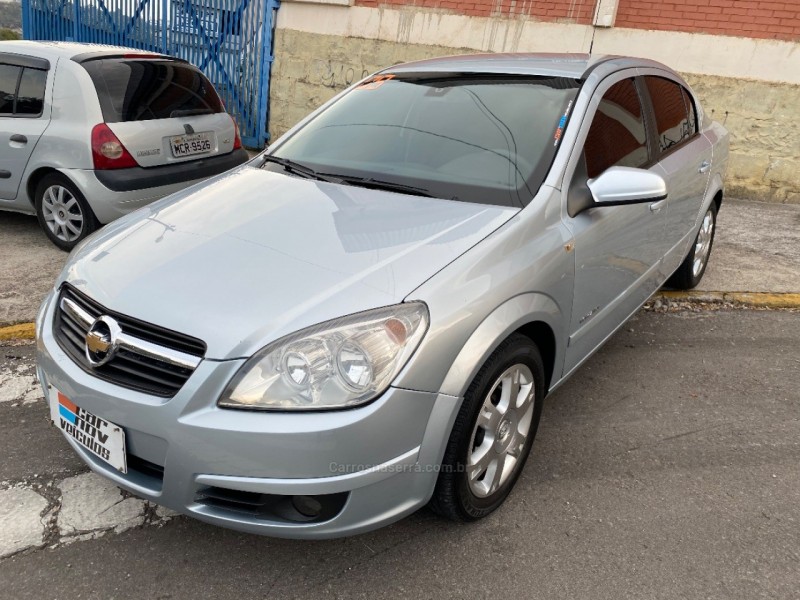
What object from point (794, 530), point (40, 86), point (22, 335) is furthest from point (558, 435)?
point (40, 86)

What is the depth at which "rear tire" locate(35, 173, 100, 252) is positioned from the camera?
16.7 ft

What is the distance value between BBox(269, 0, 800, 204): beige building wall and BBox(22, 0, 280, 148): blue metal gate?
365 mm

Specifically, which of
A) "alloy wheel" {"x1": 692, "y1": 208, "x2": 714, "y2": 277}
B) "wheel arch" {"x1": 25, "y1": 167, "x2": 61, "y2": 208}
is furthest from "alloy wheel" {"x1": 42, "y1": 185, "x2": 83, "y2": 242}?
"alloy wheel" {"x1": 692, "y1": 208, "x2": 714, "y2": 277}

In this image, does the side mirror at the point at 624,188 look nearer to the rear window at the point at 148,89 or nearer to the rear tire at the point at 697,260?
the rear tire at the point at 697,260

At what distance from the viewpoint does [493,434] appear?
249cm

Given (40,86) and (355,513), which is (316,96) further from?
(355,513)

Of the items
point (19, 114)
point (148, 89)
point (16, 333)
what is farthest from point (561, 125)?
point (19, 114)

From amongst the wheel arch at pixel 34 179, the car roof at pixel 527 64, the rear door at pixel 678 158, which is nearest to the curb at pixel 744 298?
the rear door at pixel 678 158

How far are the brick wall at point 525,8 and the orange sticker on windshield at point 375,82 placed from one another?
16.1 feet

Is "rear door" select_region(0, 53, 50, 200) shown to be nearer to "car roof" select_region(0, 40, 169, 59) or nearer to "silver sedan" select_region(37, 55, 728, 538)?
"car roof" select_region(0, 40, 169, 59)

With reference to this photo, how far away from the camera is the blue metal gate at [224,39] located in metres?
9.41

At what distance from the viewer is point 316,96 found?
924 centimetres

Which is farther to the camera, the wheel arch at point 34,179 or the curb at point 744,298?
the wheel arch at point 34,179

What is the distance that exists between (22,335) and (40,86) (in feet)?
7.31
